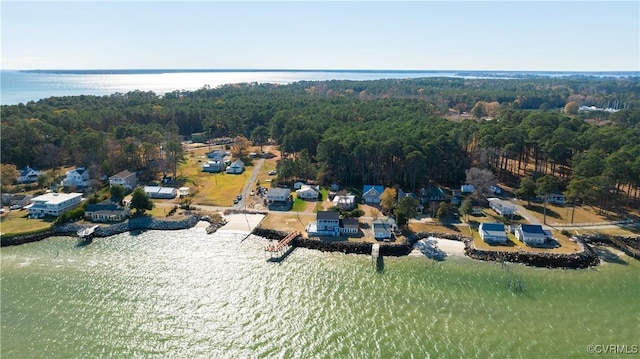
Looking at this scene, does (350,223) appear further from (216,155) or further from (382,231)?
(216,155)

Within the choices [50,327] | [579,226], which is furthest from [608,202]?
[50,327]

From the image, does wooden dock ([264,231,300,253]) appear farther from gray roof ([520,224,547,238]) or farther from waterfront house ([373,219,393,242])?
gray roof ([520,224,547,238])

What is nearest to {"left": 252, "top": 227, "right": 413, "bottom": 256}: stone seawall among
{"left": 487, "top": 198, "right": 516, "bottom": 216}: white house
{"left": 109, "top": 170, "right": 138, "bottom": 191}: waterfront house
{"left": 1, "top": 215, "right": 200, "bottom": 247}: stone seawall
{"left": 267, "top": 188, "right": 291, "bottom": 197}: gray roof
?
{"left": 267, "top": 188, "right": 291, "bottom": 197}: gray roof

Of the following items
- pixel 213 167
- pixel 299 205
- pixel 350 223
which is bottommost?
pixel 299 205

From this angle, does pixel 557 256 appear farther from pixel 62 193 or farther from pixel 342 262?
pixel 62 193

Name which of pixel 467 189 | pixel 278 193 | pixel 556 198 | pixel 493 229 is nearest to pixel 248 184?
pixel 278 193
